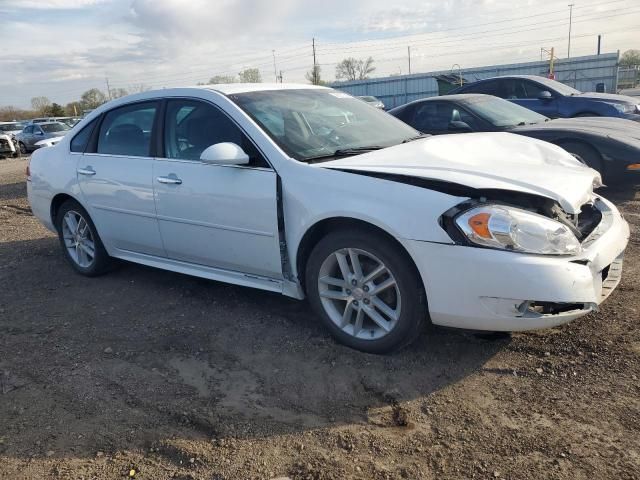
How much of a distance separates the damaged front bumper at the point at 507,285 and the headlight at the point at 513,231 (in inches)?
1.9

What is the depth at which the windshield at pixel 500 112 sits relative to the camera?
764 centimetres

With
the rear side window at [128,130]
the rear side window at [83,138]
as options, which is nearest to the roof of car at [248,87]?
the rear side window at [128,130]

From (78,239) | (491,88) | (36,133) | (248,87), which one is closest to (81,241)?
(78,239)

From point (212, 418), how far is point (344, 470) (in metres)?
0.80

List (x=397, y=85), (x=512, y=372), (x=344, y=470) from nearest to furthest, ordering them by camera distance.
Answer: (x=344, y=470) → (x=512, y=372) → (x=397, y=85)

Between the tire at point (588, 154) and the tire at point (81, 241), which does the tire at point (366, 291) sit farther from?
the tire at point (588, 154)

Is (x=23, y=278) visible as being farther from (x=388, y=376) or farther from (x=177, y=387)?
(x=388, y=376)

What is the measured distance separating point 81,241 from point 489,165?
3840 millimetres

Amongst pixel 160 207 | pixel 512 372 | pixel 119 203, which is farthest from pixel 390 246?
pixel 119 203

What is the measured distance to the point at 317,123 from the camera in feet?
13.2

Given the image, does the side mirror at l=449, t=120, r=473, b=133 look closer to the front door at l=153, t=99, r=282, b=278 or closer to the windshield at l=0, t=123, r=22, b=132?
the front door at l=153, t=99, r=282, b=278

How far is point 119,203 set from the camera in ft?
15.1

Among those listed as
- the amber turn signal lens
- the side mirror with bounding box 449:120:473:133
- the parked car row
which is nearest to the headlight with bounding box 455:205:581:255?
the amber turn signal lens

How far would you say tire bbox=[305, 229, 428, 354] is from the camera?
3094 mm
